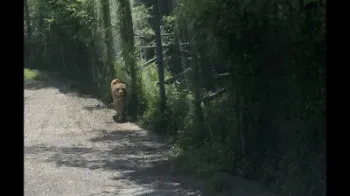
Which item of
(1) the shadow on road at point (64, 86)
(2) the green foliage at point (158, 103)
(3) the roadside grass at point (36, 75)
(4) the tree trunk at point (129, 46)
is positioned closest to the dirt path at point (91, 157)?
(2) the green foliage at point (158, 103)

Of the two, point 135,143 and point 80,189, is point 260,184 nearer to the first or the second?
point 80,189

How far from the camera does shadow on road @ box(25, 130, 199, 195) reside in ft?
37.2

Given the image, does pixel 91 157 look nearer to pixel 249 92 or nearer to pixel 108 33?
pixel 249 92

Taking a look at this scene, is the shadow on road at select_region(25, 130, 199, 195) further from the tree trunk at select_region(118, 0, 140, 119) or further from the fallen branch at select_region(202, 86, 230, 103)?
the tree trunk at select_region(118, 0, 140, 119)

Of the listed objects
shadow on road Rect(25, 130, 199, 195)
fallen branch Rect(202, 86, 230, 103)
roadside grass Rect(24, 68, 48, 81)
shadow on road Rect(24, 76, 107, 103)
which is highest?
fallen branch Rect(202, 86, 230, 103)

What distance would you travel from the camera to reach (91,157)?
14.2 meters

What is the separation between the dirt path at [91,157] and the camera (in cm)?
1095

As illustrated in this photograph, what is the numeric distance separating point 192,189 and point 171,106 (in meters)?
6.01

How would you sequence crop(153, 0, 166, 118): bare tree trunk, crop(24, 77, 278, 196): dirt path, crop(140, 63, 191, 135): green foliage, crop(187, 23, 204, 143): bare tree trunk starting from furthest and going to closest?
crop(153, 0, 166, 118): bare tree trunk → crop(140, 63, 191, 135): green foliage → crop(187, 23, 204, 143): bare tree trunk → crop(24, 77, 278, 196): dirt path

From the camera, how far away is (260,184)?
985 cm

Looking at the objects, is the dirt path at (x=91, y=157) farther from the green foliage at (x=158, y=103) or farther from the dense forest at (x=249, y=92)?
the dense forest at (x=249, y=92)

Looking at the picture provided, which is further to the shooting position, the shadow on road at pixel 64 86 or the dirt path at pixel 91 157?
the shadow on road at pixel 64 86

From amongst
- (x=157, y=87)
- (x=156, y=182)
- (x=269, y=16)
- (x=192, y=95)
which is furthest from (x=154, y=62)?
(x=269, y=16)

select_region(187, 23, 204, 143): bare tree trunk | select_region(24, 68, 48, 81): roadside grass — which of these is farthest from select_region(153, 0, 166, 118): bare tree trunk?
select_region(24, 68, 48, 81): roadside grass
